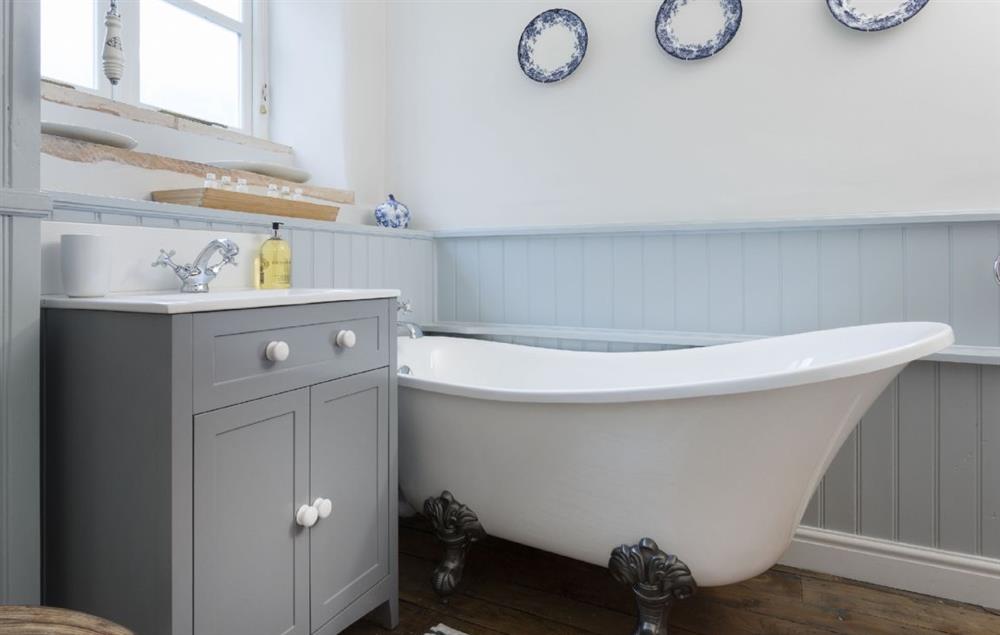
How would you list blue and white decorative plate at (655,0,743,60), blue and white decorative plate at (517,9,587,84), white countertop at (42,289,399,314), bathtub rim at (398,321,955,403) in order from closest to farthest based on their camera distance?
white countertop at (42,289,399,314), bathtub rim at (398,321,955,403), blue and white decorative plate at (655,0,743,60), blue and white decorative plate at (517,9,587,84)

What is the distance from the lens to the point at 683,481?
4.17 feet

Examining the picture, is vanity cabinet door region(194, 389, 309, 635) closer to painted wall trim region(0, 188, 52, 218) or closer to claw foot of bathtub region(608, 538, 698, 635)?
painted wall trim region(0, 188, 52, 218)

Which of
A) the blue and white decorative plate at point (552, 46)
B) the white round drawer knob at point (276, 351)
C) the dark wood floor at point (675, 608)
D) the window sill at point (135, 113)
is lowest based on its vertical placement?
the dark wood floor at point (675, 608)

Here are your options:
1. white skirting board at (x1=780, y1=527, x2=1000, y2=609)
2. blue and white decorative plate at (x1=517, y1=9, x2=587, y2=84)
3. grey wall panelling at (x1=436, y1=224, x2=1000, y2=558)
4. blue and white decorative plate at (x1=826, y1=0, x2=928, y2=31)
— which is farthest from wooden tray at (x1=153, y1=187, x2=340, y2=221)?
white skirting board at (x1=780, y1=527, x2=1000, y2=609)

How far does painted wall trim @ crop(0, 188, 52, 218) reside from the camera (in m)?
1.02

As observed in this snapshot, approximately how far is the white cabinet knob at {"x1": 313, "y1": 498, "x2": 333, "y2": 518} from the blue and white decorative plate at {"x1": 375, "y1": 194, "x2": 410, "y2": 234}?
1397mm

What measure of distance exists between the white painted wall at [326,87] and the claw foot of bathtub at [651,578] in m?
1.80

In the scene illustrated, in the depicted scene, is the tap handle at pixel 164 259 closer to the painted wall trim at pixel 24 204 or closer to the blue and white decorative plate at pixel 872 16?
the painted wall trim at pixel 24 204

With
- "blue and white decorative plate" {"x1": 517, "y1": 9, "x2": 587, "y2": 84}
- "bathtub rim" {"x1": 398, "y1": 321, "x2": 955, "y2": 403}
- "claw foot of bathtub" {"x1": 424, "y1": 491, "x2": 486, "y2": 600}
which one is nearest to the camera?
"bathtub rim" {"x1": 398, "y1": 321, "x2": 955, "y2": 403}

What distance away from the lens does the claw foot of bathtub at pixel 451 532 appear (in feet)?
5.19

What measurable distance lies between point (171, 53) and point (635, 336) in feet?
6.38

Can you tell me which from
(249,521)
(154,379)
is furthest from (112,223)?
(249,521)

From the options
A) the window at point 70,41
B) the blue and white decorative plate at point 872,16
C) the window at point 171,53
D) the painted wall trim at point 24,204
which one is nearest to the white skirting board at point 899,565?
the blue and white decorative plate at point 872,16

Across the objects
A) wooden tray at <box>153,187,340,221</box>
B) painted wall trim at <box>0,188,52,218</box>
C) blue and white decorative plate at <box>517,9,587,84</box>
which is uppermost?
blue and white decorative plate at <box>517,9,587,84</box>
